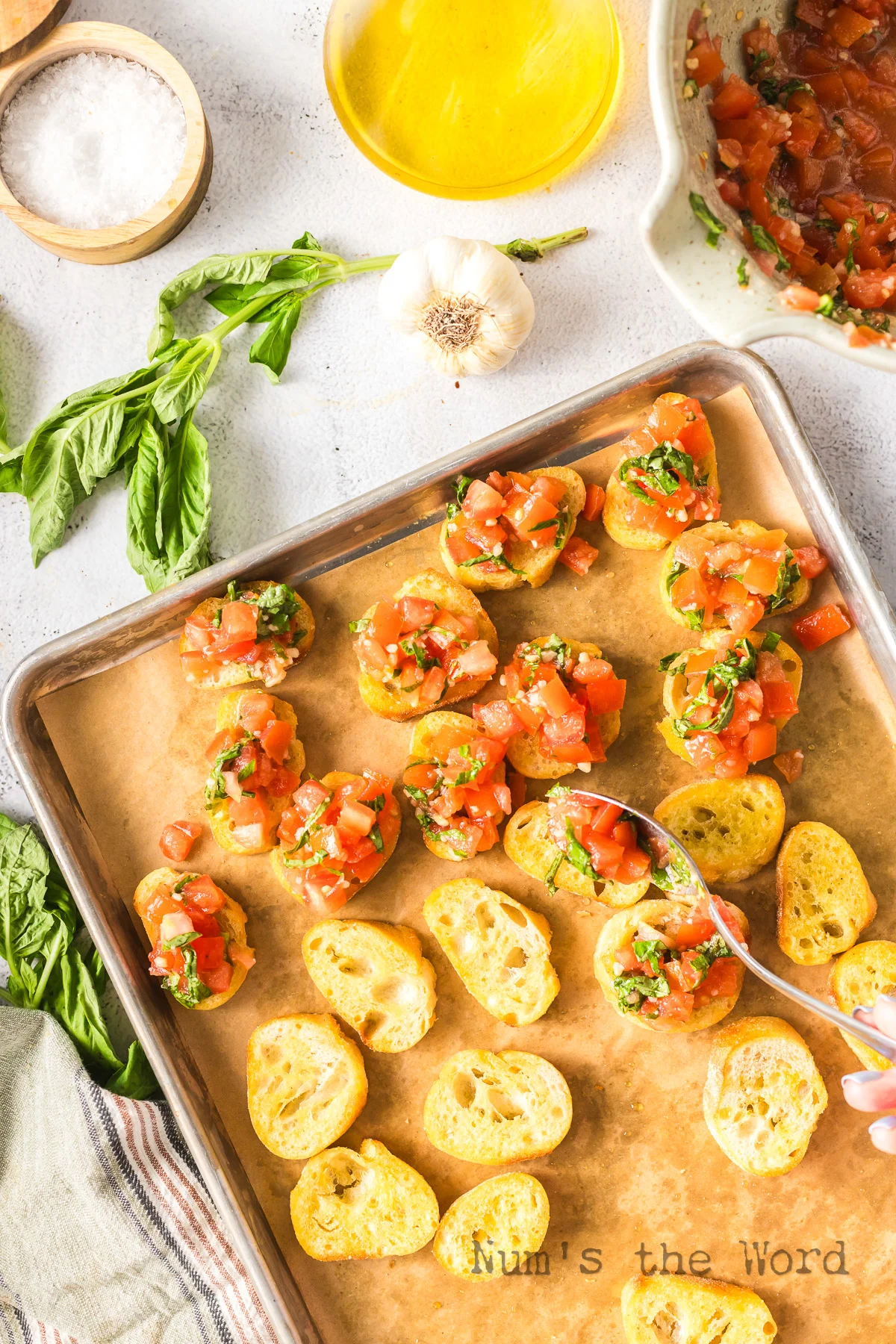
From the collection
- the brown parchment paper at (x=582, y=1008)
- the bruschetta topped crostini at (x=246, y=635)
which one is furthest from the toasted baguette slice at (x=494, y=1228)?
the bruschetta topped crostini at (x=246, y=635)

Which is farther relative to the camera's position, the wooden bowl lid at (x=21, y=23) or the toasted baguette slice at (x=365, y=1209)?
the wooden bowl lid at (x=21, y=23)

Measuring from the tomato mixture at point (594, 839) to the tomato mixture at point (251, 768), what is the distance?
0.97 m

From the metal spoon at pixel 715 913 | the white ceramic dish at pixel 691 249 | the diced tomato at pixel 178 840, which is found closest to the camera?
the white ceramic dish at pixel 691 249

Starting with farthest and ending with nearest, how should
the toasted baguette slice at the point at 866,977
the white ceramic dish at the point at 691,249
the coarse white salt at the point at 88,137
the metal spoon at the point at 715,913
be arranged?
the coarse white salt at the point at 88,137
the toasted baguette slice at the point at 866,977
the metal spoon at the point at 715,913
the white ceramic dish at the point at 691,249

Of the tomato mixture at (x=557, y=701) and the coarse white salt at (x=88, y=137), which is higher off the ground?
the coarse white salt at (x=88, y=137)

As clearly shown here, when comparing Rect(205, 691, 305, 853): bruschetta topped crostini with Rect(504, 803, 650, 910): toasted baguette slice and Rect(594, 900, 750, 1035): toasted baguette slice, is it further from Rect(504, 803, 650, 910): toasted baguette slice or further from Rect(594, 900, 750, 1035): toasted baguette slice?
Rect(594, 900, 750, 1035): toasted baguette slice

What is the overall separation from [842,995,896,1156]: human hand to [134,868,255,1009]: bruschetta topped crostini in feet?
6.57

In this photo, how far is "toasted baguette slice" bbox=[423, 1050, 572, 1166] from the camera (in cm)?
361

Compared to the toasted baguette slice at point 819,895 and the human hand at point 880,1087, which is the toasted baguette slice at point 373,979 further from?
the human hand at point 880,1087

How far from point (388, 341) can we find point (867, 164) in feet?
5.78

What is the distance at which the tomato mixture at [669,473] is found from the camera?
359 centimetres

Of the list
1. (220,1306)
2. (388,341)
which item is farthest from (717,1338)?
(388,341)

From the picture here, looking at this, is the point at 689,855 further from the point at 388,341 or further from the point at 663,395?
the point at 388,341

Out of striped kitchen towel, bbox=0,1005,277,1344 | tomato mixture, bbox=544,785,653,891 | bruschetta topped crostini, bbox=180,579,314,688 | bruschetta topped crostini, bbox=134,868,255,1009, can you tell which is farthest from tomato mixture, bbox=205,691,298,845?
striped kitchen towel, bbox=0,1005,277,1344
